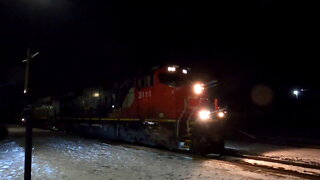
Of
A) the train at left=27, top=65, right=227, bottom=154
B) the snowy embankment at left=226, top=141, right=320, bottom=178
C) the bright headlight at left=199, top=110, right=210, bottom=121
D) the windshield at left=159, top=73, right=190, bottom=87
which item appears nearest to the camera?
the snowy embankment at left=226, top=141, right=320, bottom=178

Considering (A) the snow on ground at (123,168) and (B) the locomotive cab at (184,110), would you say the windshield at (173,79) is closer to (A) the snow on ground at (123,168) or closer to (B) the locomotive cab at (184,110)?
(B) the locomotive cab at (184,110)

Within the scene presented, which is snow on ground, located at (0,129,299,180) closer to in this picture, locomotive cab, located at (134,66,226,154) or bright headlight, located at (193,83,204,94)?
locomotive cab, located at (134,66,226,154)

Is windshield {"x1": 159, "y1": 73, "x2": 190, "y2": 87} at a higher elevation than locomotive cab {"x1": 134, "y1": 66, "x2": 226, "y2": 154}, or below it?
higher

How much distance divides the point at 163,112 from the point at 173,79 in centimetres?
155

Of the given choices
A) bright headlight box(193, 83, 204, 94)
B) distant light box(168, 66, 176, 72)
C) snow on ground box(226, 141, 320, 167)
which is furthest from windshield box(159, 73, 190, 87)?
snow on ground box(226, 141, 320, 167)

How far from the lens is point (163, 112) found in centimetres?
1388

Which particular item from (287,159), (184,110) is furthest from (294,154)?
(184,110)

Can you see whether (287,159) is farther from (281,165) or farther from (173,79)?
(173,79)

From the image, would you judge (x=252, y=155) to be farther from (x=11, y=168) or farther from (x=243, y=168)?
(x=11, y=168)

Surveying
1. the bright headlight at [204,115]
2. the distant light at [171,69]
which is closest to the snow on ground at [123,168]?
the bright headlight at [204,115]

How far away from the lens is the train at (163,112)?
41.1 feet

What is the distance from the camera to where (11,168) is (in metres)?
9.17

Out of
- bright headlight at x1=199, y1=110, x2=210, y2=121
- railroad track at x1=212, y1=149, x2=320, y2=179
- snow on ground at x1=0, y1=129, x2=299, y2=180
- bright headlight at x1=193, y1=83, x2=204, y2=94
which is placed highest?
bright headlight at x1=193, y1=83, x2=204, y2=94

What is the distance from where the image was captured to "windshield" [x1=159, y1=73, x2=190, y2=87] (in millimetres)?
13867
